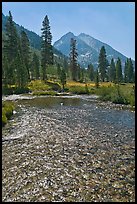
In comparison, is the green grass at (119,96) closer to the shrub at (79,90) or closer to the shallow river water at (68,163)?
the shrub at (79,90)

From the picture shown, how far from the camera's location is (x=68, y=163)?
13945 millimetres

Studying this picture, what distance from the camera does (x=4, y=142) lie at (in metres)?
18.1

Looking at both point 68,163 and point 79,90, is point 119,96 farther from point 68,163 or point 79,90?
point 68,163

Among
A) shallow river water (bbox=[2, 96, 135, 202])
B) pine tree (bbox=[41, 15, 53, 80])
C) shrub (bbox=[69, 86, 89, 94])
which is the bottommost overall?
shallow river water (bbox=[2, 96, 135, 202])

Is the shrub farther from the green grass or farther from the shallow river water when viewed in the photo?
the shallow river water

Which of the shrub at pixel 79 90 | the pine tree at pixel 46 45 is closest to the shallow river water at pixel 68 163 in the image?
the shrub at pixel 79 90

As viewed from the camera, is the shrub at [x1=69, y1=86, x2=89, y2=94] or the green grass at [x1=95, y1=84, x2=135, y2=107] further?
the shrub at [x1=69, y1=86, x2=89, y2=94]

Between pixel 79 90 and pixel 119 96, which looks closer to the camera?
pixel 119 96

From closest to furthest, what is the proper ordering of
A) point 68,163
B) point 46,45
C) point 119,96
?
point 68,163 → point 119,96 → point 46,45

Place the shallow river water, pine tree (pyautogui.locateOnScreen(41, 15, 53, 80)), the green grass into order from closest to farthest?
the shallow river water < the green grass < pine tree (pyautogui.locateOnScreen(41, 15, 53, 80))

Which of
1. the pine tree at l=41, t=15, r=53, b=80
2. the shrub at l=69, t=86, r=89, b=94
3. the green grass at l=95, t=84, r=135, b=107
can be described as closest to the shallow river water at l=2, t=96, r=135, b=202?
the green grass at l=95, t=84, r=135, b=107

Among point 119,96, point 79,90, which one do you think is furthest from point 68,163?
point 79,90

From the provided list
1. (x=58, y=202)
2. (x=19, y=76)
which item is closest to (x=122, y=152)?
A: (x=58, y=202)

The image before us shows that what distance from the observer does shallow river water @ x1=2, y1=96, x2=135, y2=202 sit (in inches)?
412
